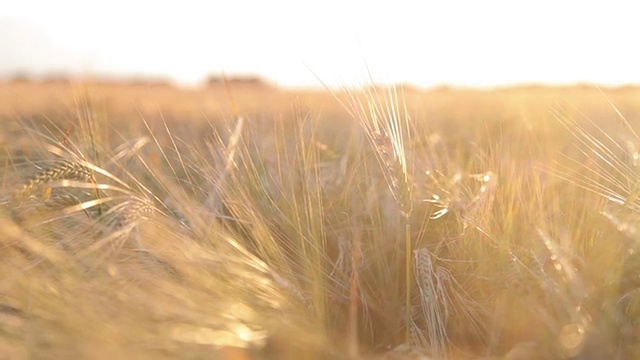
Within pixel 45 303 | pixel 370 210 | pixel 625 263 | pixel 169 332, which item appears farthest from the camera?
pixel 370 210

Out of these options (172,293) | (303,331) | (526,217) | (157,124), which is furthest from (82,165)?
(157,124)

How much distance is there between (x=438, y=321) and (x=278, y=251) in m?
0.30

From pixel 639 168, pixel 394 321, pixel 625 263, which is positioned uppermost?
pixel 639 168

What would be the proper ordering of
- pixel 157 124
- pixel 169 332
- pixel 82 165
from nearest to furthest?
pixel 169 332 → pixel 82 165 → pixel 157 124

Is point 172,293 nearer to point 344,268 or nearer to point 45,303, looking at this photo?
point 45,303

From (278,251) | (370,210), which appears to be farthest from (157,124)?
(278,251)

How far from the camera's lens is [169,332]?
36.4 inches

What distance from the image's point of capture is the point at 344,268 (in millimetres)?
1416

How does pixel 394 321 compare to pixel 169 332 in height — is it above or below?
below

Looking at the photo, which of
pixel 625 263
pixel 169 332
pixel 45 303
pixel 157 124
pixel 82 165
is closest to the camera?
pixel 169 332

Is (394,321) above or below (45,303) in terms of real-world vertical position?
below

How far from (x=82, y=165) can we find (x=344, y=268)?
54 cm

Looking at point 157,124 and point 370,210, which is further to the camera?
point 157,124

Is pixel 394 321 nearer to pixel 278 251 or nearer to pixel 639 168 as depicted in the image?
pixel 278 251
